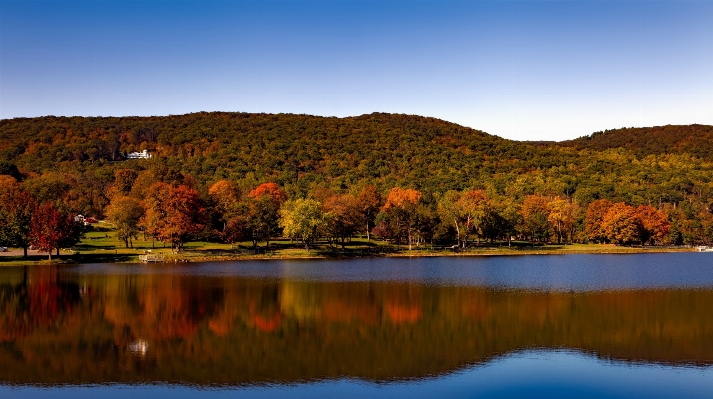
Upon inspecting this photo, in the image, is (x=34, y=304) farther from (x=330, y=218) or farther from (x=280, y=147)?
(x=280, y=147)

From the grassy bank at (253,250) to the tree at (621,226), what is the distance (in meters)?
2.43

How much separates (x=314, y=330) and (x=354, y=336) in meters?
2.46

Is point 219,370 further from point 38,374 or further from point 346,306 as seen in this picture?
point 346,306

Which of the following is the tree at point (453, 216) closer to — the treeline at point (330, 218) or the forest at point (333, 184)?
the treeline at point (330, 218)

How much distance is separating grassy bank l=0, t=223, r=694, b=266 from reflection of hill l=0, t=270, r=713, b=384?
23.2 m

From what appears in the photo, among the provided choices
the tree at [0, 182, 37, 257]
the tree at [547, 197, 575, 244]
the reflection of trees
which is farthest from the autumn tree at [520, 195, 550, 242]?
the reflection of trees

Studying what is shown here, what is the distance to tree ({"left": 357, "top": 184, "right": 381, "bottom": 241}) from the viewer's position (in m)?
96.6

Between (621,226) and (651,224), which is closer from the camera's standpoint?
(621,226)

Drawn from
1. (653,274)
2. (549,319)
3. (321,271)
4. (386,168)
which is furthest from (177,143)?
(549,319)

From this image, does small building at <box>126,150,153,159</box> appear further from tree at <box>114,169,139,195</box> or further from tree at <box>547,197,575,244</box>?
tree at <box>547,197,575,244</box>

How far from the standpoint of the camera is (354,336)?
102 feet

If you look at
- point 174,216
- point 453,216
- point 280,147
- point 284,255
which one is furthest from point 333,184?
point 174,216

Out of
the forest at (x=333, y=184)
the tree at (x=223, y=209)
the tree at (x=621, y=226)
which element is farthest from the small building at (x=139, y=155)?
the tree at (x=621, y=226)

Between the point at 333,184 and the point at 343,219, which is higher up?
the point at 333,184
